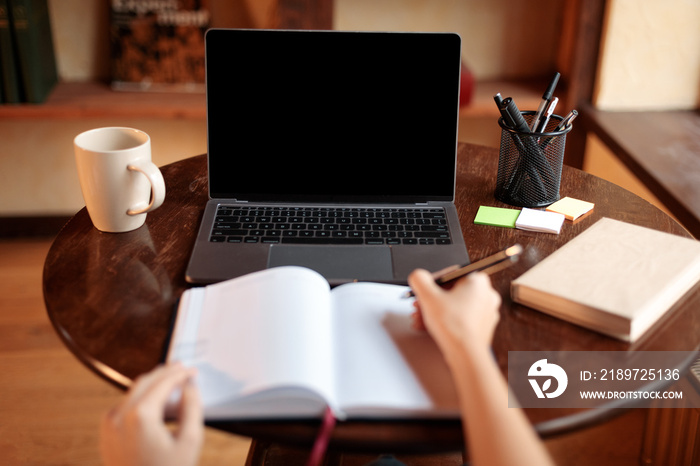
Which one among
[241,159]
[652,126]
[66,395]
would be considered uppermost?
[241,159]

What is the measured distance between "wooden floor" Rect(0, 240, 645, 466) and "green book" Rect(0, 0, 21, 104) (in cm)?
62

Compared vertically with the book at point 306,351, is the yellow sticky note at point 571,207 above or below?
above

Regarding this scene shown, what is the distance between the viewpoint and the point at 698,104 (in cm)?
187

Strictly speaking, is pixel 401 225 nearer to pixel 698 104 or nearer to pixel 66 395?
pixel 66 395

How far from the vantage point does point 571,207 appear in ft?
3.31

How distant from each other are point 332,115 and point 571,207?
40cm

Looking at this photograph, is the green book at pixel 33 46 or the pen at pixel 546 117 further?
the green book at pixel 33 46

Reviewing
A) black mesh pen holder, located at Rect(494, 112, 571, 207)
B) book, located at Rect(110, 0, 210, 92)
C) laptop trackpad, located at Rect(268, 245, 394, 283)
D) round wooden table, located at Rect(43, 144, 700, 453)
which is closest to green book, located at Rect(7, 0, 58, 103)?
book, located at Rect(110, 0, 210, 92)

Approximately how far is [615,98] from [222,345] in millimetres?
1582

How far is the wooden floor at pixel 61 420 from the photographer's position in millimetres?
1381

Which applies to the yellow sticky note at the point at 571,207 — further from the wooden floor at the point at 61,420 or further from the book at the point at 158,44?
the book at the point at 158,44

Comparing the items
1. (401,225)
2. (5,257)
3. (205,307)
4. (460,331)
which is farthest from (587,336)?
(5,257)

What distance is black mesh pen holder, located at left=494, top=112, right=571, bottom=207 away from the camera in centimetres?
98

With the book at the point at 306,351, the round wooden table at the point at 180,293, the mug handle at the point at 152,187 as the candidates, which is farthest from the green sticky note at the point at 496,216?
the mug handle at the point at 152,187
